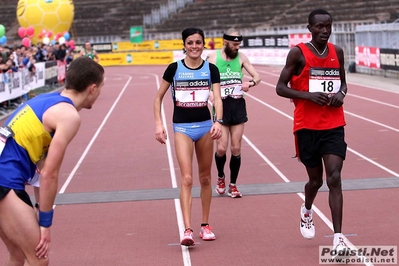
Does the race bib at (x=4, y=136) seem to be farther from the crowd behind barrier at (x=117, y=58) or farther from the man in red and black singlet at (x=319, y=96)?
the crowd behind barrier at (x=117, y=58)

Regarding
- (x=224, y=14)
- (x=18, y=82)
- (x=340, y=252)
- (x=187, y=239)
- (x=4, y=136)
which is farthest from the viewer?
(x=224, y=14)

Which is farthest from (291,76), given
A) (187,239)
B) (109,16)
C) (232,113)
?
(109,16)

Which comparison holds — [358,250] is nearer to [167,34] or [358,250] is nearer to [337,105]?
[337,105]

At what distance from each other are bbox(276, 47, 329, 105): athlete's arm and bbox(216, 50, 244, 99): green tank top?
2.77 meters

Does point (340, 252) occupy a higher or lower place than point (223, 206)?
higher

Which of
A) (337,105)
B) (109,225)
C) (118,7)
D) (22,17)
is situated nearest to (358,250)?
(337,105)

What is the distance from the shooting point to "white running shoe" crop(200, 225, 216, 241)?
748 cm

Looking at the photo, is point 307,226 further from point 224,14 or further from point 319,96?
point 224,14

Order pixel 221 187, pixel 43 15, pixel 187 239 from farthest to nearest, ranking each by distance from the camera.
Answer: pixel 43 15 → pixel 221 187 → pixel 187 239

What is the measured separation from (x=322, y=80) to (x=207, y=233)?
6.21 ft

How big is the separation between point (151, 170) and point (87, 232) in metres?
3.81

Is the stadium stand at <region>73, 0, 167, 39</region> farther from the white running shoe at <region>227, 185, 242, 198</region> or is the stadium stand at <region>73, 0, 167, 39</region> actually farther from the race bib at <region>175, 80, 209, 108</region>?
the race bib at <region>175, 80, 209, 108</region>

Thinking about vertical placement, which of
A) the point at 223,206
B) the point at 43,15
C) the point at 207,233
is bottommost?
the point at 223,206

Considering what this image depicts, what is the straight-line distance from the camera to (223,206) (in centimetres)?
916
